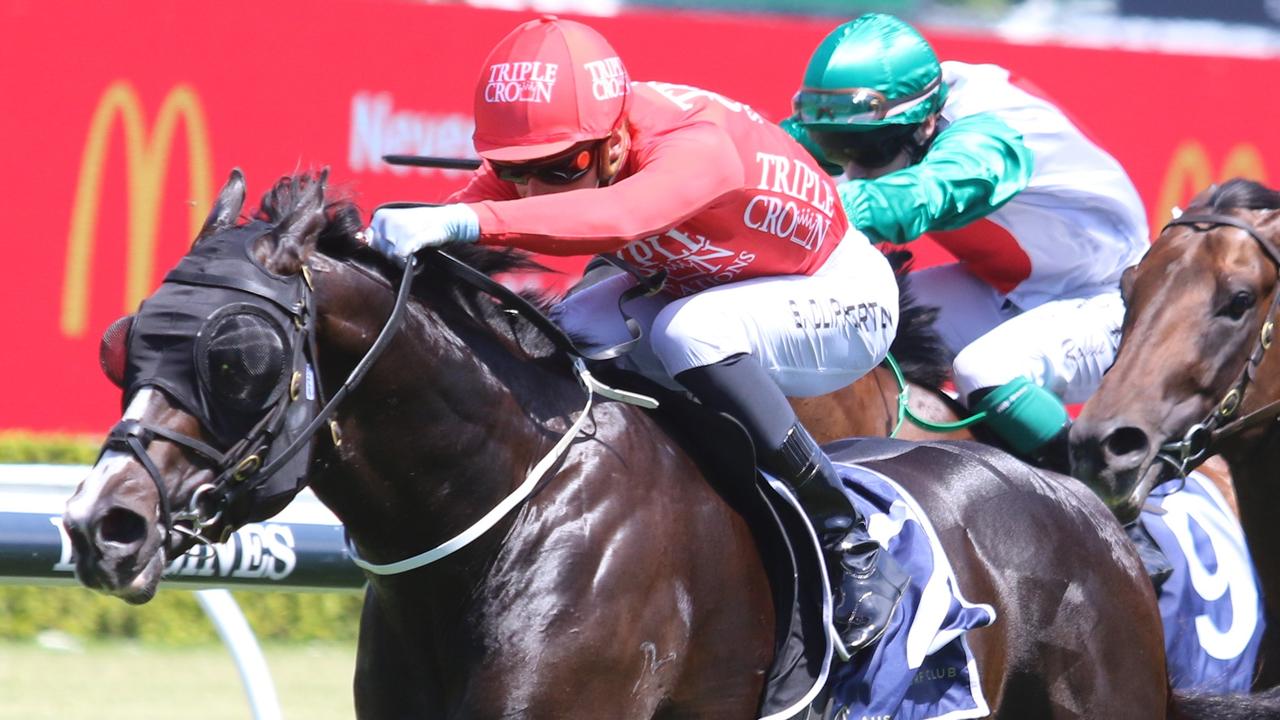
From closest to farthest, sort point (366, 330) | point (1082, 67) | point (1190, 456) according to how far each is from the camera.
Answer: point (366, 330), point (1190, 456), point (1082, 67)

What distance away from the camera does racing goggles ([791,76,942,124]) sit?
181 inches

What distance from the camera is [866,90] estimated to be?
4.59 m

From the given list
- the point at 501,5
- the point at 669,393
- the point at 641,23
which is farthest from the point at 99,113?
the point at 669,393

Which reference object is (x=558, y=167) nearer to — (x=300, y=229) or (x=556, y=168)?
(x=556, y=168)

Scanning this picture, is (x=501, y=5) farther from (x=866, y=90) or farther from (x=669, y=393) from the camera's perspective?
(x=669, y=393)

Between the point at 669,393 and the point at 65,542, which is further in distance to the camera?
the point at 65,542

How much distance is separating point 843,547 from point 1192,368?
0.96 meters

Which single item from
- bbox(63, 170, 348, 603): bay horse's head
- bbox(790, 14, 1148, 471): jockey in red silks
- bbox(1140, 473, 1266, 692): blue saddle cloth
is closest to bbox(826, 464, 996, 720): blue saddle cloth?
bbox(1140, 473, 1266, 692): blue saddle cloth

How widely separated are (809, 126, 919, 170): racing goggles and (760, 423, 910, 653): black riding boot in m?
1.57

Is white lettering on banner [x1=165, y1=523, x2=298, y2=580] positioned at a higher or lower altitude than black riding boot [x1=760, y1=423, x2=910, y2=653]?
lower

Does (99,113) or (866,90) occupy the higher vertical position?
(866,90)

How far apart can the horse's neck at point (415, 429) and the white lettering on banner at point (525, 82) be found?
1.31ft

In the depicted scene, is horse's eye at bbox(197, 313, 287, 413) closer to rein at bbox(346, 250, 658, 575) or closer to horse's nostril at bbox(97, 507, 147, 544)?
horse's nostril at bbox(97, 507, 147, 544)

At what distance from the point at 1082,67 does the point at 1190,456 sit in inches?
251
